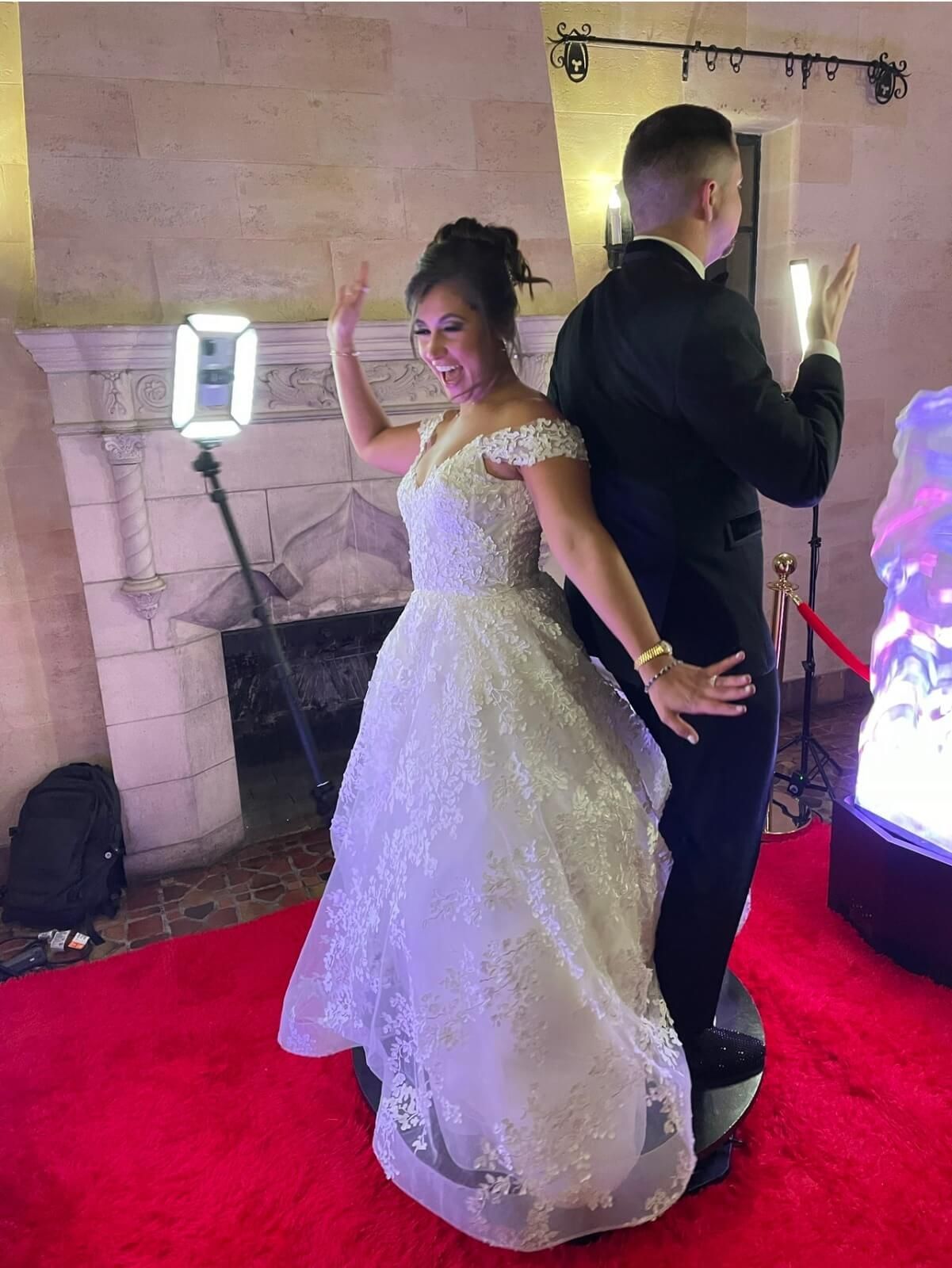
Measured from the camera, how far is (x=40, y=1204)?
70.4 inches

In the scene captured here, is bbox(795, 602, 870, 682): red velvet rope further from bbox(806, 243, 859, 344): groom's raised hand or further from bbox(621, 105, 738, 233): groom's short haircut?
bbox(621, 105, 738, 233): groom's short haircut

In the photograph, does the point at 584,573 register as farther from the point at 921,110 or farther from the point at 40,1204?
the point at 921,110

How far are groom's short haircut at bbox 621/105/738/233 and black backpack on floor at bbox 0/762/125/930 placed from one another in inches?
101

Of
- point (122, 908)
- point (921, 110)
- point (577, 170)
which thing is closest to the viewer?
point (122, 908)

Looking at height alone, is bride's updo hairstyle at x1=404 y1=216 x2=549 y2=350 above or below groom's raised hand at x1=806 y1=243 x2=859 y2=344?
above

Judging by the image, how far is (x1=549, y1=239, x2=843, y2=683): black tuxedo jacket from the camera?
1.35 meters

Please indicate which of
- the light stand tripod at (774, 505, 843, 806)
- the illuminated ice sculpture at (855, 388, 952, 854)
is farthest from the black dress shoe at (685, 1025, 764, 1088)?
the light stand tripod at (774, 505, 843, 806)

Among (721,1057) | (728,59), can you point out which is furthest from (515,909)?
(728,59)

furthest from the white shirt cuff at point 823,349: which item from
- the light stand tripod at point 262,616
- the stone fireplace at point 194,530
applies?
the stone fireplace at point 194,530

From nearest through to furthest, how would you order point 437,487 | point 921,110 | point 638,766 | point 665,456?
point 665,456 → point 437,487 → point 638,766 → point 921,110

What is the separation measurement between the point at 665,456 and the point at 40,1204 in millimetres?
1914

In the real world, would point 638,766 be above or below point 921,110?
below

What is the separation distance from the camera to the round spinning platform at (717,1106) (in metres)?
1.75

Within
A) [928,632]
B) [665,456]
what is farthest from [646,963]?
[928,632]
